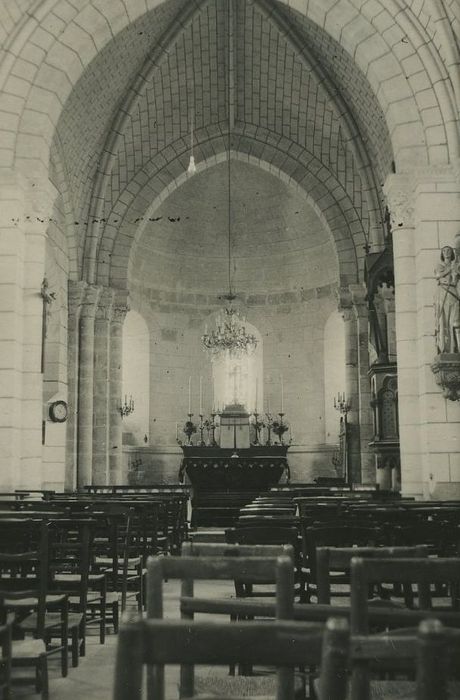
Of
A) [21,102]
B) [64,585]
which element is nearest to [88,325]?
[21,102]

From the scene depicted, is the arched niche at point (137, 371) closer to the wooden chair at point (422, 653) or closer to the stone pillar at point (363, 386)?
the stone pillar at point (363, 386)

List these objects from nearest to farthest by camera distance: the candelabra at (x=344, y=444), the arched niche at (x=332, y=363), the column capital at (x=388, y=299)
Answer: the column capital at (x=388, y=299) → the candelabra at (x=344, y=444) → the arched niche at (x=332, y=363)

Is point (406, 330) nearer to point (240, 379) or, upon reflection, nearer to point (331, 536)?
point (331, 536)

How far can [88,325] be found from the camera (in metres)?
18.4

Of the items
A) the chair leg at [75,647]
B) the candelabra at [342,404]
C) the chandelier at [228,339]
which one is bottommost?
the chair leg at [75,647]

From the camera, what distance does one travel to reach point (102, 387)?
18.6m

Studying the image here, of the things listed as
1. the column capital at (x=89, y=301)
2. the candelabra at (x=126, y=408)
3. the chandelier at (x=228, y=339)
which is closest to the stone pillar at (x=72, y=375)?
the column capital at (x=89, y=301)

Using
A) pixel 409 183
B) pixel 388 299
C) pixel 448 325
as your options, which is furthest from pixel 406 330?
pixel 388 299

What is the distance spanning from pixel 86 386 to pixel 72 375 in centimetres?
40

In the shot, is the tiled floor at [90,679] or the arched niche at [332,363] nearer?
the tiled floor at [90,679]

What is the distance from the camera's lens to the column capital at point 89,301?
18.4 meters

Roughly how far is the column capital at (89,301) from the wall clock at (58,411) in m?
2.86

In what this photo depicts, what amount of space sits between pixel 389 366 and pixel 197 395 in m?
9.52

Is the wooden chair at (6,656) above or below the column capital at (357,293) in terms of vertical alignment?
below
